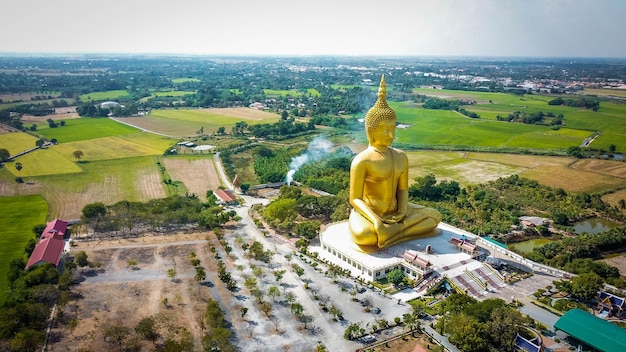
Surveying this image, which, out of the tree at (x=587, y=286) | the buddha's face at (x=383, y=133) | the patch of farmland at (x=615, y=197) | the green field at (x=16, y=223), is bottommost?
the green field at (x=16, y=223)

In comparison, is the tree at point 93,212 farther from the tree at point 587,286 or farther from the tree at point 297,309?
the tree at point 587,286

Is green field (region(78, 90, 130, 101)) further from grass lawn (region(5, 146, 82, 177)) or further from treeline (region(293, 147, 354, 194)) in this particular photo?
treeline (region(293, 147, 354, 194))

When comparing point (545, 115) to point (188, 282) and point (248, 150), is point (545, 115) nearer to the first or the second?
point (248, 150)

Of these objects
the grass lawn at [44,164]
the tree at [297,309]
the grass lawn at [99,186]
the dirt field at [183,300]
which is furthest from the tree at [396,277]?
the grass lawn at [44,164]

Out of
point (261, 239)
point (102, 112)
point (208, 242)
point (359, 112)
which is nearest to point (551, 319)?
point (261, 239)

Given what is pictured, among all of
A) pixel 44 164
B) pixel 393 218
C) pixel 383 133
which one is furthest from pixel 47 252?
pixel 44 164

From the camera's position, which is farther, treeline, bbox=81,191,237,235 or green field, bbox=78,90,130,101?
green field, bbox=78,90,130,101

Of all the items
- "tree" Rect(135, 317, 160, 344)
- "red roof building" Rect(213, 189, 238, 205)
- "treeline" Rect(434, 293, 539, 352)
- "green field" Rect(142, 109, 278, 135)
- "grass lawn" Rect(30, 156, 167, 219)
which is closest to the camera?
"treeline" Rect(434, 293, 539, 352)

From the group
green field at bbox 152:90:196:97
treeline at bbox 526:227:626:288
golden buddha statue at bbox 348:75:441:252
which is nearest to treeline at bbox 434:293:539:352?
golden buddha statue at bbox 348:75:441:252
